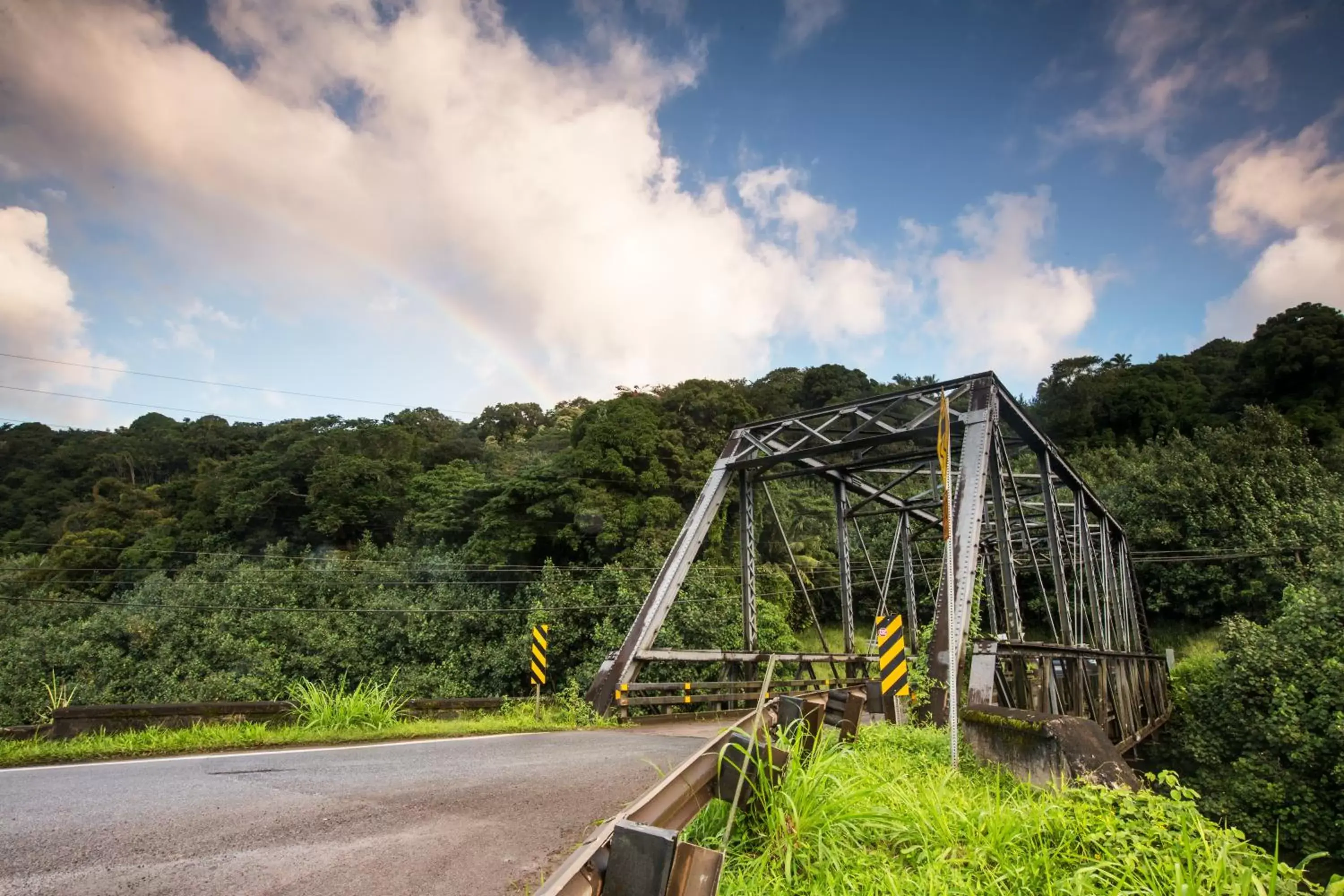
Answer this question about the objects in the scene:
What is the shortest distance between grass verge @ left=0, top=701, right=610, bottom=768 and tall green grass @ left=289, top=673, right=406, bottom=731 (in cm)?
5

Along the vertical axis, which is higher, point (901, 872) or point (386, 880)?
point (901, 872)

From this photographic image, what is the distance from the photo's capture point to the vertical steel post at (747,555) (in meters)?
11.3

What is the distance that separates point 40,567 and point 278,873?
36.9 m

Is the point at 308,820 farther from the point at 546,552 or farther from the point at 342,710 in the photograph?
the point at 546,552

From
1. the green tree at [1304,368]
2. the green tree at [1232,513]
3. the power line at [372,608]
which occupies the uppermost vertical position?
the green tree at [1304,368]

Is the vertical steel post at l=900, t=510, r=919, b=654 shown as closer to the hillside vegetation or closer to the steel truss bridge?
the steel truss bridge

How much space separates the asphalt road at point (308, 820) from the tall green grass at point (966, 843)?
132 cm

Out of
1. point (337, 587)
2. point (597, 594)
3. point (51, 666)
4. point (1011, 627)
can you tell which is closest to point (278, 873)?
point (1011, 627)

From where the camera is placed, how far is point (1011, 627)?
9.46 m

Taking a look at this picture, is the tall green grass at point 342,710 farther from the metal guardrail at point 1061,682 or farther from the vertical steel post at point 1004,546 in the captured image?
the vertical steel post at point 1004,546

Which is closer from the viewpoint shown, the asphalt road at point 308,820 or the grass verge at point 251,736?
the asphalt road at point 308,820

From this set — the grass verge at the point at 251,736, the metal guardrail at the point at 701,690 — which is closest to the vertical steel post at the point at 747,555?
the metal guardrail at the point at 701,690

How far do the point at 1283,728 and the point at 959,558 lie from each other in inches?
378

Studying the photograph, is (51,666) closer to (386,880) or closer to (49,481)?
(49,481)
